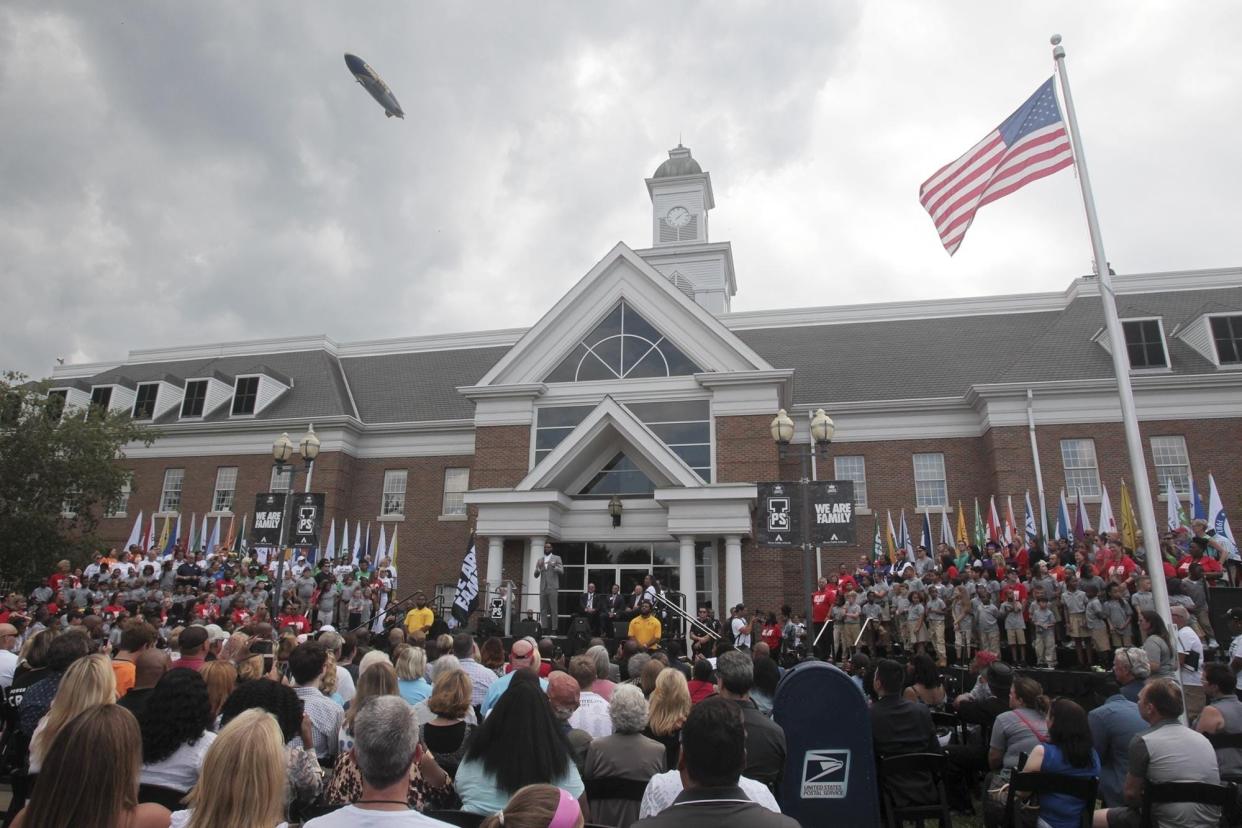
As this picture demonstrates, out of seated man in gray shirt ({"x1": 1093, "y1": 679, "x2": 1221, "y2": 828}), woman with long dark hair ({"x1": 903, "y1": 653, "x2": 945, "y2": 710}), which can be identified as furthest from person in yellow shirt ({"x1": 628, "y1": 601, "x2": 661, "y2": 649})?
seated man in gray shirt ({"x1": 1093, "y1": 679, "x2": 1221, "y2": 828})

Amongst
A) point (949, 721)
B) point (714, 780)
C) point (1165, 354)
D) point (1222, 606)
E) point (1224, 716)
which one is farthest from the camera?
point (1165, 354)

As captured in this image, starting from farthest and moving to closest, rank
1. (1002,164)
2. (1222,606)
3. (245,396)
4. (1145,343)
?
(245,396) → (1145,343) → (1222,606) → (1002,164)

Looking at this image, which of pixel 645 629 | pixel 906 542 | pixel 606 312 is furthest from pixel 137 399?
pixel 906 542

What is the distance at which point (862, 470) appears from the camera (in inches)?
1126

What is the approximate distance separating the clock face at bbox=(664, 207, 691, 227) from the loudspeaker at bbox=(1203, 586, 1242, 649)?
111ft

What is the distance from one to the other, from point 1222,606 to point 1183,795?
1024cm

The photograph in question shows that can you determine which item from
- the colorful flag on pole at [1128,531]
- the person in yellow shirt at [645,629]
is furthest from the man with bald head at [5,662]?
the colorful flag on pole at [1128,531]

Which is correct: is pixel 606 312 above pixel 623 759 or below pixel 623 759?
above

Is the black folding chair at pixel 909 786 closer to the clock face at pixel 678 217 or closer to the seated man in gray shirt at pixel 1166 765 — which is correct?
the seated man in gray shirt at pixel 1166 765

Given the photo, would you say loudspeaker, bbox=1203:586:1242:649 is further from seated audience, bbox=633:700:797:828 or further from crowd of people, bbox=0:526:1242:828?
seated audience, bbox=633:700:797:828

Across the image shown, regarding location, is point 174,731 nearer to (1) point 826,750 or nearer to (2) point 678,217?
(1) point 826,750

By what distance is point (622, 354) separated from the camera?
87.2 ft

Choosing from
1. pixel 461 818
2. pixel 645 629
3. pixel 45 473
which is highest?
pixel 45 473

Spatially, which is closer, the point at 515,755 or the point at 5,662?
the point at 515,755
